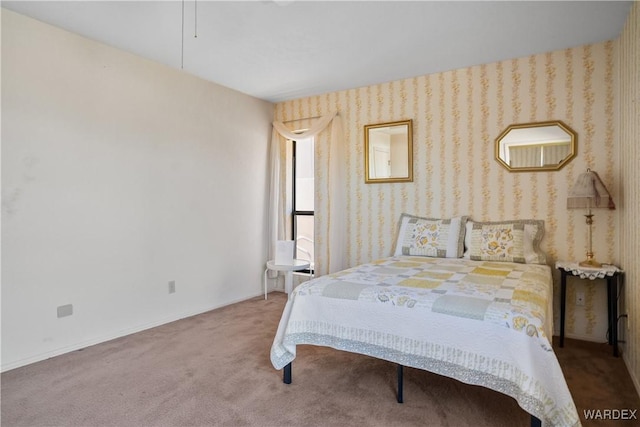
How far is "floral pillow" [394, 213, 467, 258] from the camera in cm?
332

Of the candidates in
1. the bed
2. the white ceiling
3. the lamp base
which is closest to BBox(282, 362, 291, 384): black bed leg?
the bed

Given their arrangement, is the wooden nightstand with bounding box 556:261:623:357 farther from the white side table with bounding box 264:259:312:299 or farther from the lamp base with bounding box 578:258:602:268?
the white side table with bounding box 264:259:312:299

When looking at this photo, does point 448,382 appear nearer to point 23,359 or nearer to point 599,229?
point 599,229

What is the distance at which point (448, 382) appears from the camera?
2.30m

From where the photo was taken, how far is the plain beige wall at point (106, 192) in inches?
101

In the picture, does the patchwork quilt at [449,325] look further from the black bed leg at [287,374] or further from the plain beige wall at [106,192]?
the plain beige wall at [106,192]

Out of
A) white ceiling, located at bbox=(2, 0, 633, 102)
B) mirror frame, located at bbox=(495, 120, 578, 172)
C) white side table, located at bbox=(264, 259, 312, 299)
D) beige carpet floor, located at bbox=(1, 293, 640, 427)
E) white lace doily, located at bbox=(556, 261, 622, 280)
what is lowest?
beige carpet floor, located at bbox=(1, 293, 640, 427)

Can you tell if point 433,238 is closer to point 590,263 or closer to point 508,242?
point 508,242

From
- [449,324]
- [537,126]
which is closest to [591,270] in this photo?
[537,126]

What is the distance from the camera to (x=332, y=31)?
2803 mm

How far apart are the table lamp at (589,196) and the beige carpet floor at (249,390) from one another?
747 millimetres

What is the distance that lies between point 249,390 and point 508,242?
2338 mm

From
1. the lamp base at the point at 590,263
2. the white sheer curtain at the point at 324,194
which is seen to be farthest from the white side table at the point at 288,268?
the lamp base at the point at 590,263

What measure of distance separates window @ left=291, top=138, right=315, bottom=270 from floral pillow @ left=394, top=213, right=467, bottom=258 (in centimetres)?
142
